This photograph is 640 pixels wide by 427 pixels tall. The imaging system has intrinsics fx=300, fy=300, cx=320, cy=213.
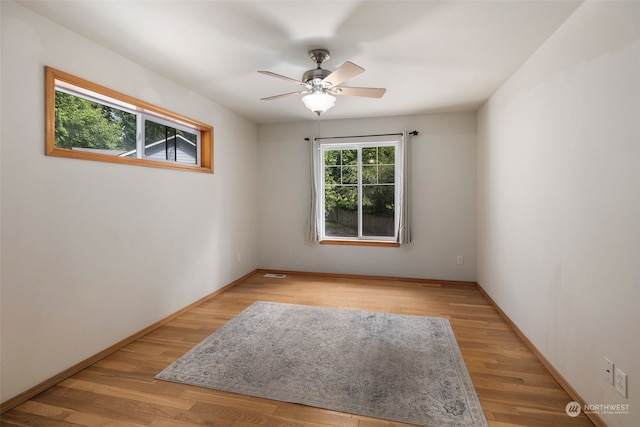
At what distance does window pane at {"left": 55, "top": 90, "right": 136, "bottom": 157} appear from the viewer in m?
2.27

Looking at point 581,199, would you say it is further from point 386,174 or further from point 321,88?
point 386,174

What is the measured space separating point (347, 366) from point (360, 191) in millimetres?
3022

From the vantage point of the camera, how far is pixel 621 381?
1521 millimetres

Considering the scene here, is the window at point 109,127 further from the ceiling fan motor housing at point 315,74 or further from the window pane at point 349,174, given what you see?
the window pane at point 349,174

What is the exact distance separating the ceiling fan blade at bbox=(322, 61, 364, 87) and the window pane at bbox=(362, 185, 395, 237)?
256cm

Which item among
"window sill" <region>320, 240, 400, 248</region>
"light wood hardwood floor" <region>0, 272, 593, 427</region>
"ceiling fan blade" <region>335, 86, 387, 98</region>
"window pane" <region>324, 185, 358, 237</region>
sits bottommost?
"light wood hardwood floor" <region>0, 272, 593, 427</region>

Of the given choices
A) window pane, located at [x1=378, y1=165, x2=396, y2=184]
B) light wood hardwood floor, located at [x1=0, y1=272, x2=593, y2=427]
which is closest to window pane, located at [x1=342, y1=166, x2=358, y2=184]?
window pane, located at [x1=378, y1=165, x2=396, y2=184]

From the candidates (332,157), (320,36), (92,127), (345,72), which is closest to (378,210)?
(332,157)

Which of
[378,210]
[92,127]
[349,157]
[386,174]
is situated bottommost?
[378,210]

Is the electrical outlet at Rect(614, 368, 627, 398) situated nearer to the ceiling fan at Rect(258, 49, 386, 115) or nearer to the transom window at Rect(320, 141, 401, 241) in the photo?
the ceiling fan at Rect(258, 49, 386, 115)

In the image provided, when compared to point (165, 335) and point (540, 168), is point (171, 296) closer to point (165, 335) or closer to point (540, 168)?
point (165, 335)

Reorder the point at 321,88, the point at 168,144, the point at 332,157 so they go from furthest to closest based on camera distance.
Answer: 1. the point at 332,157
2. the point at 168,144
3. the point at 321,88

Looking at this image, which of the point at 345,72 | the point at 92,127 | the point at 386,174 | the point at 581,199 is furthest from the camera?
Answer: the point at 386,174

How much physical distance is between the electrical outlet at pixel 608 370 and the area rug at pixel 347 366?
69cm
